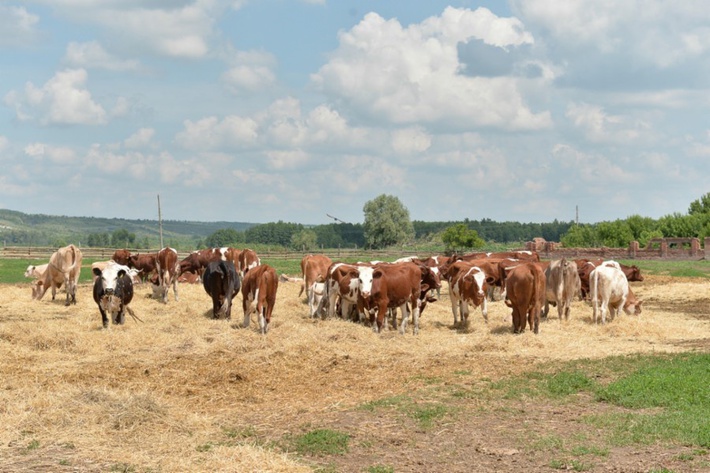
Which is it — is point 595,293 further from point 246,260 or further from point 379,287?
point 246,260

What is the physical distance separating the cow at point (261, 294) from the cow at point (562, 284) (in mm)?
7772

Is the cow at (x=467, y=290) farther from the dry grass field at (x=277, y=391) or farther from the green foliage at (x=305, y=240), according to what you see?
the green foliage at (x=305, y=240)

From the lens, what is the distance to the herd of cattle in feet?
61.1

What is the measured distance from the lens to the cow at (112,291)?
18.6m

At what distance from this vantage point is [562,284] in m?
21.5

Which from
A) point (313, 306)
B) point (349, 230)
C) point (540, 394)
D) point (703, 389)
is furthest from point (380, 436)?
point (349, 230)

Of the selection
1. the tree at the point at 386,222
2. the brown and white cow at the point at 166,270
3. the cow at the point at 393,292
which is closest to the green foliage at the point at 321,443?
the cow at the point at 393,292

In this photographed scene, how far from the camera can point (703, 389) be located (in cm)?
1180

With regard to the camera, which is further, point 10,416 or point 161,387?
point 161,387

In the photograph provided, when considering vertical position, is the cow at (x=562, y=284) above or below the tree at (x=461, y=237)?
below

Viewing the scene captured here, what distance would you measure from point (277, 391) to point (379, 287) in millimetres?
6828

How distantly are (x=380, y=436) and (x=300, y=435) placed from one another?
3.15ft

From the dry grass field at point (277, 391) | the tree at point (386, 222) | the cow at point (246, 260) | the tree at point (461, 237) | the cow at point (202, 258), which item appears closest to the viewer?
the dry grass field at point (277, 391)

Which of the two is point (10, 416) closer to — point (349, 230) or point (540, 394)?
point (540, 394)
